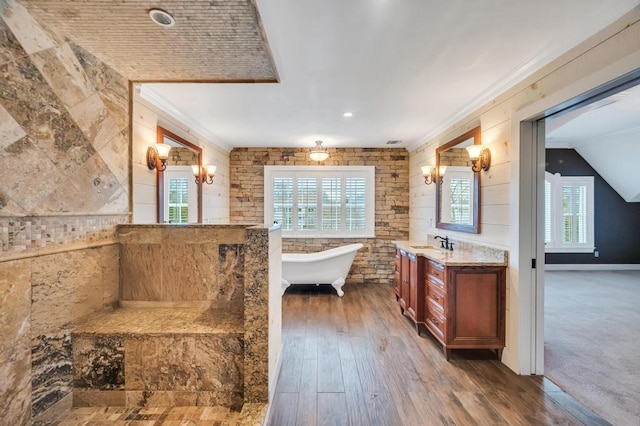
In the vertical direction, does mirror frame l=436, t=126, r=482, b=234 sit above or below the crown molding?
below

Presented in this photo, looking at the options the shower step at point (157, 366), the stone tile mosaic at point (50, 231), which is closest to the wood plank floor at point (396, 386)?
Result: the shower step at point (157, 366)

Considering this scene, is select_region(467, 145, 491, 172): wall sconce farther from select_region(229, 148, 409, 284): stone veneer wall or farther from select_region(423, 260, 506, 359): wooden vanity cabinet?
select_region(229, 148, 409, 284): stone veneer wall

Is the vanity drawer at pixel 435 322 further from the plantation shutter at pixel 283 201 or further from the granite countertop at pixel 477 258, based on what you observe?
the plantation shutter at pixel 283 201

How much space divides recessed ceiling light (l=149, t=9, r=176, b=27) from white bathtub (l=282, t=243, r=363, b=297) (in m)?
3.29

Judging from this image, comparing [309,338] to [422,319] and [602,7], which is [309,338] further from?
[602,7]

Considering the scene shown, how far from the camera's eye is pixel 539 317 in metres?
2.25

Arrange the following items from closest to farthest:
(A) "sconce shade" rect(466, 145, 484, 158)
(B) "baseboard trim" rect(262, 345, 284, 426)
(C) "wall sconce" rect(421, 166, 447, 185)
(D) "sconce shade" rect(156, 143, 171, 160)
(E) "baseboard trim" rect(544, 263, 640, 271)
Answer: (B) "baseboard trim" rect(262, 345, 284, 426)
(D) "sconce shade" rect(156, 143, 171, 160)
(A) "sconce shade" rect(466, 145, 484, 158)
(C) "wall sconce" rect(421, 166, 447, 185)
(E) "baseboard trim" rect(544, 263, 640, 271)

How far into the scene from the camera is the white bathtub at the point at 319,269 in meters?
4.24

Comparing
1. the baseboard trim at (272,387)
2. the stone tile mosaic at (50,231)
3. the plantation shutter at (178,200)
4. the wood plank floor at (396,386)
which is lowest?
the wood plank floor at (396,386)

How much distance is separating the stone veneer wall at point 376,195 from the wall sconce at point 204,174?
44.4 inches

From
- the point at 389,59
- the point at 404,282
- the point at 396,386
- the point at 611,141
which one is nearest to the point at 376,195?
the point at 404,282

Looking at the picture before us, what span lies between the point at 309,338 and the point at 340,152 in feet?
11.2

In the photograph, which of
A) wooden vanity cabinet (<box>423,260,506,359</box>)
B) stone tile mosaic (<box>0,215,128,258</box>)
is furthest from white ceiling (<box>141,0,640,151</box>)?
wooden vanity cabinet (<box>423,260,506,359</box>)

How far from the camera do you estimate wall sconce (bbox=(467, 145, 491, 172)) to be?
271 cm
